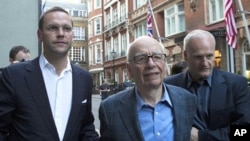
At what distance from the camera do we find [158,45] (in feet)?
7.83

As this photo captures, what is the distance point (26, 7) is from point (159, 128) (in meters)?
6.45

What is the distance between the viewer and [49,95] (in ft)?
8.71

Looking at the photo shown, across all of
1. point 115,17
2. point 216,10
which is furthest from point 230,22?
point 115,17

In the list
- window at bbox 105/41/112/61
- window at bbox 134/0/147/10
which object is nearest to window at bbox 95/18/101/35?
window at bbox 105/41/112/61

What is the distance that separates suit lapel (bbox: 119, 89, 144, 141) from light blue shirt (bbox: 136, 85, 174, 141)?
0.04m

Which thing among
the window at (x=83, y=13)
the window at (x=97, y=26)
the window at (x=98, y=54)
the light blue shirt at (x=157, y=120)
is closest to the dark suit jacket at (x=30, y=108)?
the light blue shirt at (x=157, y=120)

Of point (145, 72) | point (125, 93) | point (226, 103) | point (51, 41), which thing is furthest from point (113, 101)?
point (226, 103)

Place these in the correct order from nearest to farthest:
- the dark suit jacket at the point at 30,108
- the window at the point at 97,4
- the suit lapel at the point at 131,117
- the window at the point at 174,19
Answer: the suit lapel at the point at 131,117, the dark suit jacket at the point at 30,108, the window at the point at 174,19, the window at the point at 97,4

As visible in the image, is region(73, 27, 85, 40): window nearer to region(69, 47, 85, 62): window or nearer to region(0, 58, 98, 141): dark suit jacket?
region(69, 47, 85, 62): window

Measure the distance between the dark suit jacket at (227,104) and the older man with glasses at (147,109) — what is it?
0.22m

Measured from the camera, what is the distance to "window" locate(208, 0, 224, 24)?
20631 millimetres

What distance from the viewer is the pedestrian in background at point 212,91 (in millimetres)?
2570

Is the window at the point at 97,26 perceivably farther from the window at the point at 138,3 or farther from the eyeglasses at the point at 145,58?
the eyeglasses at the point at 145,58

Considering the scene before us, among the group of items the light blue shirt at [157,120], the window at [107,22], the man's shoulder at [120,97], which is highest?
the window at [107,22]
